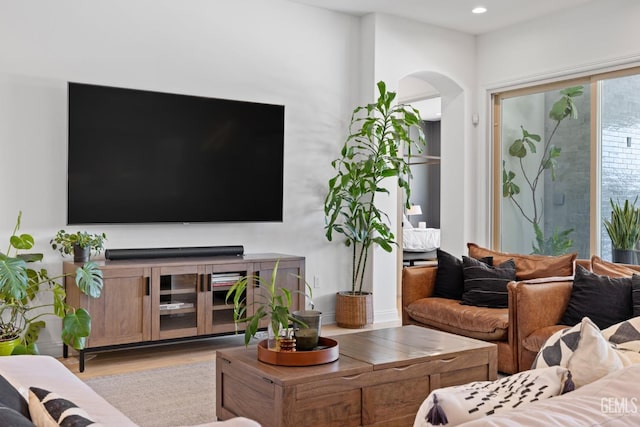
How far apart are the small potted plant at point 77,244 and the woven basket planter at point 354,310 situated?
7.32 feet

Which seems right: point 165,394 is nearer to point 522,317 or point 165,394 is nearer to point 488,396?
point 522,317

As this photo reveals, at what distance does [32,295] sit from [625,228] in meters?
4.56

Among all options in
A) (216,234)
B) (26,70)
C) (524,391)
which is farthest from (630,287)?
(26,70)

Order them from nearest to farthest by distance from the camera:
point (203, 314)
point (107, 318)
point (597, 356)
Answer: point (597, 356)
point (107, 318)
point (203, 314)

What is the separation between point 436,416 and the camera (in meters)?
1.04

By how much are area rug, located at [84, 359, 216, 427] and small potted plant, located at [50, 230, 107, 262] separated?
86cm

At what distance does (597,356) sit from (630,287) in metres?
2.46

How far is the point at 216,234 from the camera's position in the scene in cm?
510

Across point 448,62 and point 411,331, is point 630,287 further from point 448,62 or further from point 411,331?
point 448,62

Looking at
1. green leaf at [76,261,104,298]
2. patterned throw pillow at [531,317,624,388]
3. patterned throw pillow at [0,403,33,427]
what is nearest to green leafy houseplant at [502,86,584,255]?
green leaf at [76,261,104,298]

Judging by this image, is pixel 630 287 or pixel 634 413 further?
pixel 630 287

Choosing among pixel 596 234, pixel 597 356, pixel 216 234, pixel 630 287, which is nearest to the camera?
pixel 597 356

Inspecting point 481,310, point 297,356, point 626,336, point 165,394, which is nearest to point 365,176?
point 481,310

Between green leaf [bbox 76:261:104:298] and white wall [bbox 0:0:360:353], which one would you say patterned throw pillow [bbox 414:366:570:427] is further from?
white wall [bbox 0:0:360:353]
